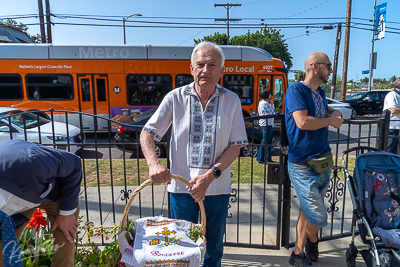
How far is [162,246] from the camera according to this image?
5.08 ft

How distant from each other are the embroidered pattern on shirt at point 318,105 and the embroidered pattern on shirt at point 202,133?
1.02 metres

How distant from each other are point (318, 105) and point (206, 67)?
1.20 meters

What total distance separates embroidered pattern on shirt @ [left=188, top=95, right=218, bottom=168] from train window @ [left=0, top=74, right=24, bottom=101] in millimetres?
10835

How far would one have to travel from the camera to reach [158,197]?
4.60 metres

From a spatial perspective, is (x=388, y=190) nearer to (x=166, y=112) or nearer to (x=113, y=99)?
(x=166, y=112)

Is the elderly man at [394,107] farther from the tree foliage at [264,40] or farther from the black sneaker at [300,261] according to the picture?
the tree foliage at [264,40]

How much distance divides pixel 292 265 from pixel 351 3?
23.3 meters

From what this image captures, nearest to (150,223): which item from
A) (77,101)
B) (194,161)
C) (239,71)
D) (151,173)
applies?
(151,173)

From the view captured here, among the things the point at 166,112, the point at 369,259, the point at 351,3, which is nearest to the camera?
the point at 166,112

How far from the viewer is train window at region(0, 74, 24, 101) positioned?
33.8ft

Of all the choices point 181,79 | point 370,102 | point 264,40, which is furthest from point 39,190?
point 264,40

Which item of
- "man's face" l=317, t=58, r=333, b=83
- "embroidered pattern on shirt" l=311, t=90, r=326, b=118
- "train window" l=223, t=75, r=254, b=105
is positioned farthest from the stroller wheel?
"train window" l=223, t=75, r=254, b=105

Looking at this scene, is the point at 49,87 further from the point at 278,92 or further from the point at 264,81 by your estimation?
the point at 278,92

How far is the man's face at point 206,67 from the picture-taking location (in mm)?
1761
